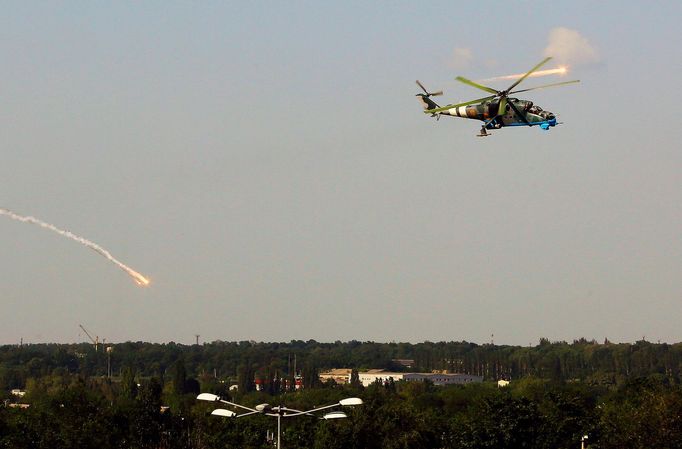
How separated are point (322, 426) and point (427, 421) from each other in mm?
19088

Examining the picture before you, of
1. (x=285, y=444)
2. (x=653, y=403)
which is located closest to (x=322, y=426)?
(x=285, y=444)

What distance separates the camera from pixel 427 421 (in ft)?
538

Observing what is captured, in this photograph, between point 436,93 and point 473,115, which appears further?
point 436,93

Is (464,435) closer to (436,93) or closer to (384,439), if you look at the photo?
(384,439)

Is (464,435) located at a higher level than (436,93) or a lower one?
lower

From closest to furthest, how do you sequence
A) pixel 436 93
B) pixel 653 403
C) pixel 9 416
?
pixel 436 93
pixel 653 403
pixel 9 416

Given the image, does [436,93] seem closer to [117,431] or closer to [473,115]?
[473,115]

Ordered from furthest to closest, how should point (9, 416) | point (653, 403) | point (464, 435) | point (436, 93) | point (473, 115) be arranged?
point (9, 416) → point (464, 435) → point (653, 403) → point (436, 93) → point (473, 115)

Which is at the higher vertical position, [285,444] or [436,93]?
[436,93]

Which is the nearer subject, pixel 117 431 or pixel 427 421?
pixel 117 431

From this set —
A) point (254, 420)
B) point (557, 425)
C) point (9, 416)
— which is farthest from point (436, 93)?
point (9, 416)

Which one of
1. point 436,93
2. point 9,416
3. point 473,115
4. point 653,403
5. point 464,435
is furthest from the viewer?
point 9,416

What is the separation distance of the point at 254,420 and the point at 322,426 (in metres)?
18.3

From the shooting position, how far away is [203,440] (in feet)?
507
